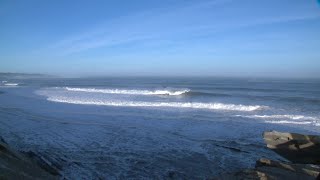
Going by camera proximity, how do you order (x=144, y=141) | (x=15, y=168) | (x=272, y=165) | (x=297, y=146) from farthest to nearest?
(x=144, y=141) → (x=297, y=146) → (x=272, y=165) → (x=15, y=168)

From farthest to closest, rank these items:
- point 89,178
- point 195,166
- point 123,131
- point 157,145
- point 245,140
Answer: point 123,131 → point 245,140 → point 157,145 → point 195,166 → point 89,178

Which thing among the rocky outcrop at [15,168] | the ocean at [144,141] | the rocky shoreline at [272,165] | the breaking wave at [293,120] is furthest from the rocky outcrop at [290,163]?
the breaking wave at [293,120]

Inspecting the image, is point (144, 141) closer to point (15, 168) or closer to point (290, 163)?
point (290, 163)

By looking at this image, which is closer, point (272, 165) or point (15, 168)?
point (15, 168)

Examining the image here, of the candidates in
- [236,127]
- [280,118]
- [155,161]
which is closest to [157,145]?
[155,161]

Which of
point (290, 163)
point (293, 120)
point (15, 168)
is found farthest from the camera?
point (293, 120)

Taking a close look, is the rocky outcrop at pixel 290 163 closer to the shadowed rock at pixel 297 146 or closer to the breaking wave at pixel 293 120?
the shadowed rock at pixel 297 146

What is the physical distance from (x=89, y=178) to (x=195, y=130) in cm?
712

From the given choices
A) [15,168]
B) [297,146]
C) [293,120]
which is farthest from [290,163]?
[293,120]

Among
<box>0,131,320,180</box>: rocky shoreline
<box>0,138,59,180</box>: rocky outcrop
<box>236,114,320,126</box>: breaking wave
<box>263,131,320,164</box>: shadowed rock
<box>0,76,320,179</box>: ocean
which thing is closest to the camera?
<box>0,138,59,180</box>: rocky outcrop

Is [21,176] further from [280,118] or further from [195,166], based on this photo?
[280,118]

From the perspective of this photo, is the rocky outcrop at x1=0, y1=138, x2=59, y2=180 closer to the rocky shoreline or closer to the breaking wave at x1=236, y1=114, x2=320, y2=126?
the rocky shoreline

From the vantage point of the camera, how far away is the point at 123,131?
1281 cm

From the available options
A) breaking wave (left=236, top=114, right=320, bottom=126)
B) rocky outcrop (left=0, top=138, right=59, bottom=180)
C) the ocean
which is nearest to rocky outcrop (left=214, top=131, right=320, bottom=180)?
the ocean
